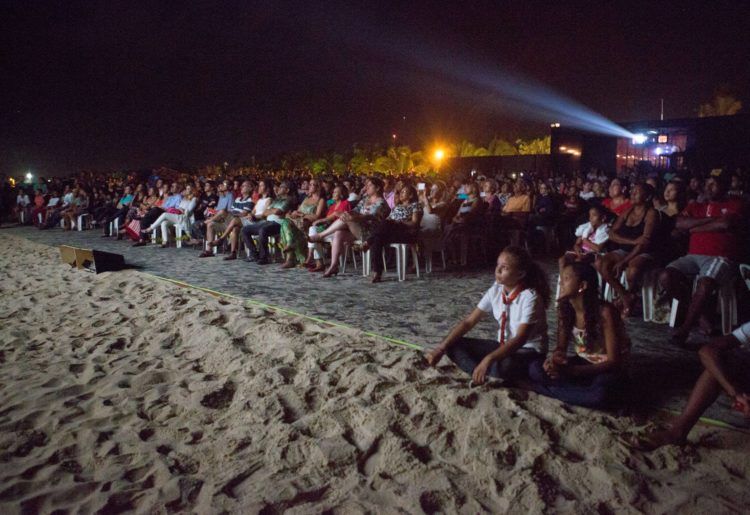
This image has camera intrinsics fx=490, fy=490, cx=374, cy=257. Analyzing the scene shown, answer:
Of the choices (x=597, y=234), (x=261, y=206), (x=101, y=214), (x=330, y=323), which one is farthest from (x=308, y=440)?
(x=101, y=214)

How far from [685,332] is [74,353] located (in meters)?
4.92

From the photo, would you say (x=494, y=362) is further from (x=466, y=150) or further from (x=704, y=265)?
(x=466, y=150)

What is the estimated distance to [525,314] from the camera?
9.51ft

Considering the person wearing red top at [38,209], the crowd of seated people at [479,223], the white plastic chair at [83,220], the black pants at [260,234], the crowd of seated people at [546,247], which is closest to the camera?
the crowd of seated people at [546,247]

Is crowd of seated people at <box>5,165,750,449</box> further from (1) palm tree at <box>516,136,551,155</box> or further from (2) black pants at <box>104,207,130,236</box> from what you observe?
(1) palm tree at <box>516,136,551,155</box>

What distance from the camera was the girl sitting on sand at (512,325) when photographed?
2.90 m

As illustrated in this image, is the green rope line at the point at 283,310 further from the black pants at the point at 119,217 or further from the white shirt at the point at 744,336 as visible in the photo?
the black pants at the point at 119,217

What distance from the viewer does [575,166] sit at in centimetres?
2719

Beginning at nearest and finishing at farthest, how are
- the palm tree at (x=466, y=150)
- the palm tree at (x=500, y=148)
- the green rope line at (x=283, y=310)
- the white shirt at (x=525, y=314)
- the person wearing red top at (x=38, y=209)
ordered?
the white shirt at (x=525, y=314) → the green rope line at (x=283, y=310) → the person wearing red top at (x=38, y=209) → the palm tree at (x=500, y=148) → the palm tree at (x=466, y=150)

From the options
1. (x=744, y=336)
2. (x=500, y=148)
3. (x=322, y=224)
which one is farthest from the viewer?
(x=500, y=148)

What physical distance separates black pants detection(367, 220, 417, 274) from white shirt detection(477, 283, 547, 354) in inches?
140

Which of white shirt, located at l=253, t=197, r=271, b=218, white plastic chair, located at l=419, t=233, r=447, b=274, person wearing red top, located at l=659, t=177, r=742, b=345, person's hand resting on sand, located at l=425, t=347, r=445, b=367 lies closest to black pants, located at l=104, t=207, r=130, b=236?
white shirt, located at l=253, t=197, r=271, b=218

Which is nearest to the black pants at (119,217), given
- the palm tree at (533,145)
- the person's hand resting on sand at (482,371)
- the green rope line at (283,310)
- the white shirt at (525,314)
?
the green rope line at (283,310)

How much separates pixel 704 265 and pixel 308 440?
12.2ft
